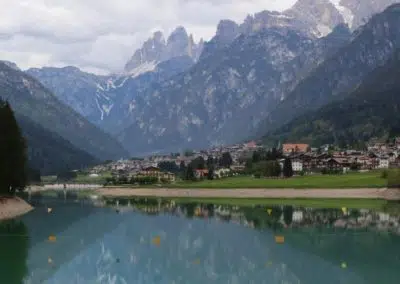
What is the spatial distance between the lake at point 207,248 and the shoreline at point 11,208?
3.21 meters

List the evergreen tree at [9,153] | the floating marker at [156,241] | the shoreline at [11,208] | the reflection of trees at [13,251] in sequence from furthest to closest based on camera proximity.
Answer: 1. the evergreen tree at [9,153]
2. the shoreline at [11,208]
3. the floating marker at [156,241]
4. the reflection of trees at [13,251]

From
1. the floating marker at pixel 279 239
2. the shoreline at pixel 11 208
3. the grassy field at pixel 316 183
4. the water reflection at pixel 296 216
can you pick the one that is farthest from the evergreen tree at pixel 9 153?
the grassy field at pixel 316 183

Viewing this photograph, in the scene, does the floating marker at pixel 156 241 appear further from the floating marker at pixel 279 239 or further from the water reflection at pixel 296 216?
the water reflection at pixel 296 216

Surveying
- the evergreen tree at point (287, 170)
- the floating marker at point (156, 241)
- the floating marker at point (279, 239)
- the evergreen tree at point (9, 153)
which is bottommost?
the floating marker at point (156, 241)

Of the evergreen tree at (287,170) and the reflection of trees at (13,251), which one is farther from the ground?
the evergreen tree at (287,170)

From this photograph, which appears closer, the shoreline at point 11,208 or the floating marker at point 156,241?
the floating marker at point 156,241

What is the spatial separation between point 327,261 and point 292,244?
11.8m

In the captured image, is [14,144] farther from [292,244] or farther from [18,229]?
[292,244]

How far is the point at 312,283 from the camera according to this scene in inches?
1817

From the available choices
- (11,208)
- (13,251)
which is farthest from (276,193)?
(13,251)

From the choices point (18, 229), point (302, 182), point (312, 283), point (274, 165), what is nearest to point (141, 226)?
point (18, 229)

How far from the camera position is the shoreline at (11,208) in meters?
98.9

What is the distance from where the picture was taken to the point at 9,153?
338ft

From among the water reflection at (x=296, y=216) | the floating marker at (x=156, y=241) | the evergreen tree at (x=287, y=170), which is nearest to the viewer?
the floating marker at (x=156, y=241)
